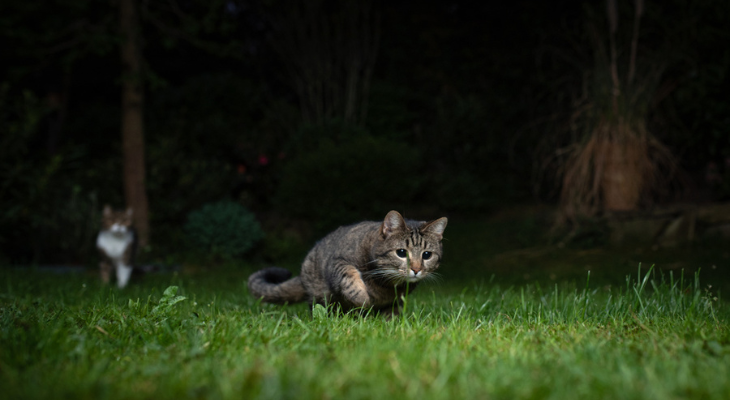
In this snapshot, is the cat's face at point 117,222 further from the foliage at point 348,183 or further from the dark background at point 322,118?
the foliage at point 348,183

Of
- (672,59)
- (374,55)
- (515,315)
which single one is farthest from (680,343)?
(374,55)

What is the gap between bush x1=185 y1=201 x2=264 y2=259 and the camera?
317 inches

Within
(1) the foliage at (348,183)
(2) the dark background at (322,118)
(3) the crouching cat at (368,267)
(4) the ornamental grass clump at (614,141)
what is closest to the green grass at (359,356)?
(3) the crouching cat at (368,267)

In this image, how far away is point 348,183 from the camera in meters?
7.94

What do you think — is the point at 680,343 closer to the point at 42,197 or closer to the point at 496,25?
the point at 42,197

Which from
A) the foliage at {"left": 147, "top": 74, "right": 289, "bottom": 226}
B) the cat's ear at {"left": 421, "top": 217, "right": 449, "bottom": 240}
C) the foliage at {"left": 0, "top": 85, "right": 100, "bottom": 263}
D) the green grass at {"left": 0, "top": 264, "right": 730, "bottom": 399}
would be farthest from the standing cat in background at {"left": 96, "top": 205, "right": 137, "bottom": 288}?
the cat's ear at {"left": 421, "top": 217, "right": 449, "bottom": 240}

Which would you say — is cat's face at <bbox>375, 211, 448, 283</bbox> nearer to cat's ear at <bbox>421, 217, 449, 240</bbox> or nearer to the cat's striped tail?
cat's ear at <bbox>421, 217, 449, 240</bbox>

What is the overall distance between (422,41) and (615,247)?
23.1 ft

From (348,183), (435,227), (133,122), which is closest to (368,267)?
(435,227)

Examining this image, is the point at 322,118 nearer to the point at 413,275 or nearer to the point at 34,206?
the point at 34,206

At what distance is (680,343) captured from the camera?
7.70ft

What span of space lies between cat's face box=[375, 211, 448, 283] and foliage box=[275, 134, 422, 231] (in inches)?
169

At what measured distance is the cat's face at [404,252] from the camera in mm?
3260

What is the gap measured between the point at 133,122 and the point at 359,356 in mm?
7093
